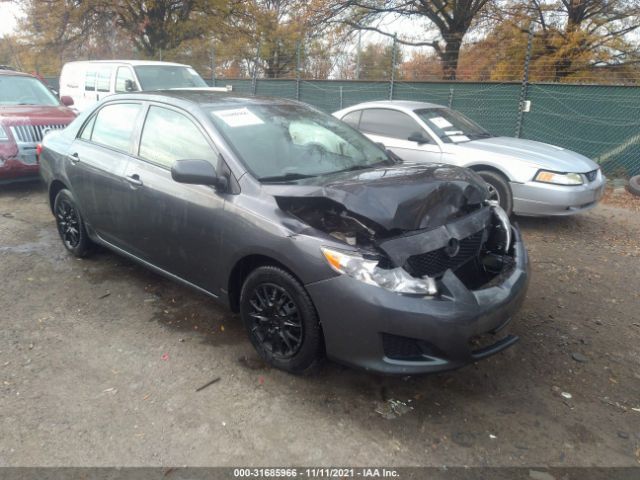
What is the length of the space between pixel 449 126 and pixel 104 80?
310 inches

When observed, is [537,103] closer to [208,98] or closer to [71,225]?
[208,98]

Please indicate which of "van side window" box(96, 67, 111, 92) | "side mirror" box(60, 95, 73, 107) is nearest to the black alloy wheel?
"side mirror" box(60, 95, 73, 107)

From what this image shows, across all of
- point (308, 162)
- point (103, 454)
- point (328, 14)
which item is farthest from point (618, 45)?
point (103, 454)

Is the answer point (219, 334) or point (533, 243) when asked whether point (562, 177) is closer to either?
point (533, 243)

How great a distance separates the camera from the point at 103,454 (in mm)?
2383

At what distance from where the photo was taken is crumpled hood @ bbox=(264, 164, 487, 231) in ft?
8.63

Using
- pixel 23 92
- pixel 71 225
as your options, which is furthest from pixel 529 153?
pixel 23 92

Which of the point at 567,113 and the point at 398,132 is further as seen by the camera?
the point at 567,113

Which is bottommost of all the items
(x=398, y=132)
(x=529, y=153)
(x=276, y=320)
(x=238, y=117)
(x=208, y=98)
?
(x=276, y=320)

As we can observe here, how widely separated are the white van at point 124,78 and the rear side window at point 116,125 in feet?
17.4

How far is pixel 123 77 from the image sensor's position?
9.98 meters

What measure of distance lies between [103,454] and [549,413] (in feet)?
7.92

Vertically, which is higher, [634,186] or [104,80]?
[104,80]

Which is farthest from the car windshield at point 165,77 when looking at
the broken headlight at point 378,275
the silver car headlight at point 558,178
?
the broken headlight at point 378,275
